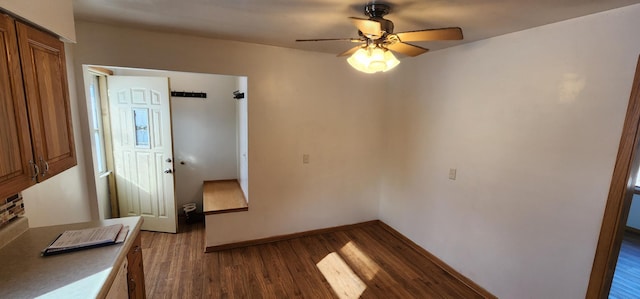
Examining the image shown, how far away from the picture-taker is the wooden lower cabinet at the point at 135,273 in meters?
1.64

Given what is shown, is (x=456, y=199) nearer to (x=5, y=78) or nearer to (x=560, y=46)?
(x=560, y=46)

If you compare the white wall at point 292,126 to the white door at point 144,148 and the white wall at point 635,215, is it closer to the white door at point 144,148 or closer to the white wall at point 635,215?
the white door at point 144,148

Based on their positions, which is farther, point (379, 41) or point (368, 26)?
point (379, 41)

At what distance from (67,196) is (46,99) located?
43.3 inches

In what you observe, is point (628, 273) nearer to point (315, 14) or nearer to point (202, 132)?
point (315, 14)

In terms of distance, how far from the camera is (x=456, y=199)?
8.86 feet

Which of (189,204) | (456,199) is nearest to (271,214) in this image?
(189,204)

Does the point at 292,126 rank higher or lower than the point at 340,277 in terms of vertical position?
higher

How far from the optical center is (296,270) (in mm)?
2754

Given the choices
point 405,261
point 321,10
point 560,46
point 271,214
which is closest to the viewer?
point 321,10

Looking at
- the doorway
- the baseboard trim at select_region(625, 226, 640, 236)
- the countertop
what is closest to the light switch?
the doorway

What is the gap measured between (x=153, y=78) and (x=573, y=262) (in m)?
4.38

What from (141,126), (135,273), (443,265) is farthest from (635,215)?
(141,126)

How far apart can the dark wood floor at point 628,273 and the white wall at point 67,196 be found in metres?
4.87
